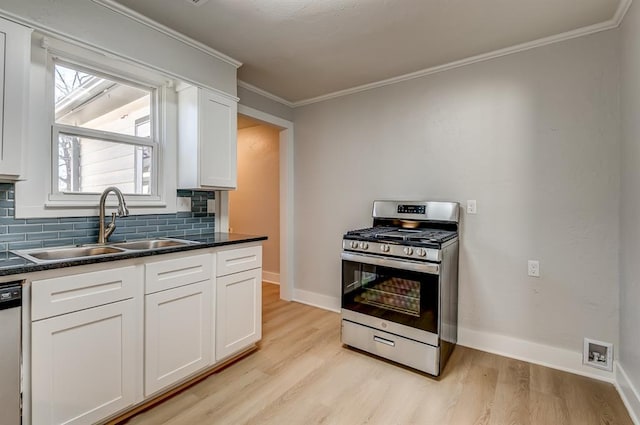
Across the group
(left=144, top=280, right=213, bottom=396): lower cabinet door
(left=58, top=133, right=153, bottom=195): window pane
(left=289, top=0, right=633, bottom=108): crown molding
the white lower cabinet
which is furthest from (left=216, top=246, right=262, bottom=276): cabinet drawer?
(left=289, top=0, right=633, bottom=108): crown molding

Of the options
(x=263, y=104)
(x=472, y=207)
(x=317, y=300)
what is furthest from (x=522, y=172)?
(x=263, y=104)

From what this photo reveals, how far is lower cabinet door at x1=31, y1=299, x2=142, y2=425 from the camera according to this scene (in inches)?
53.5

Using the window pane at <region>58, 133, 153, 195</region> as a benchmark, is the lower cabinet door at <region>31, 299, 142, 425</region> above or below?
below

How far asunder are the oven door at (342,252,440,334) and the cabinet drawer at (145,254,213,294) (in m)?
Answer: 1.07

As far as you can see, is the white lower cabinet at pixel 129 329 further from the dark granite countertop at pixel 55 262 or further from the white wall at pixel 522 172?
the white wall at pixel 522 172

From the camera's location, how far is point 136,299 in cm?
169

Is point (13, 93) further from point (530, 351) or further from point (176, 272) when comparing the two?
point (530, 351)

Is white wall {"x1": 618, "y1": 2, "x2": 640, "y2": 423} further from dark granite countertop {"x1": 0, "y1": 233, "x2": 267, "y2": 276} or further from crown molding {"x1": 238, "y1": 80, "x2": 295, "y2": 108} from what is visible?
crown molding {"x1": 238, "y1": 80, "x2": 295, "y2": 108}

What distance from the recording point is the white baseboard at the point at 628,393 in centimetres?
167

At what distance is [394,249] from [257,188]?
287 cm

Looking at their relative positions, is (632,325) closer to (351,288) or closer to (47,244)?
(351,288)

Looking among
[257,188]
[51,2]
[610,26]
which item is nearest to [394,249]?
[610,26]

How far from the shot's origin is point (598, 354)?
2.11 metres

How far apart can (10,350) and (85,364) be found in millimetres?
319
